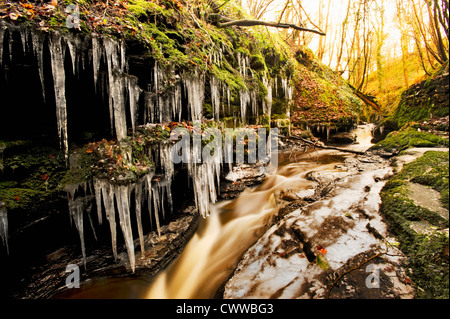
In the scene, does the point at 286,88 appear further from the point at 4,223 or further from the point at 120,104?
the point at 4,223

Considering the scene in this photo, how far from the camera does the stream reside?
240 cm

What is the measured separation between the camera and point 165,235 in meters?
4.18

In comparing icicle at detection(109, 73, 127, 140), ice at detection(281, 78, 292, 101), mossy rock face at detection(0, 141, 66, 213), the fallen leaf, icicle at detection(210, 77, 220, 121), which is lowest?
mossy rock face at detection(0, 141, 66, 213)

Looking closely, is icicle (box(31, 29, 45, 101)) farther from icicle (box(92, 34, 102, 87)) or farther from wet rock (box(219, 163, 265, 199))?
wet rock (box(219, 163, 265, 199))

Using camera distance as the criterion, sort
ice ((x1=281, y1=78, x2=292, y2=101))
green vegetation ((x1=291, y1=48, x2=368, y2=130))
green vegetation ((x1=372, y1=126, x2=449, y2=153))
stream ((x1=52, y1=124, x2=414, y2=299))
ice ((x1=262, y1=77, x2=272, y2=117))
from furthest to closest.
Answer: green vegetation ((x1=291, y1=48, x2=368, y2=130)), ice ((x1=281, y1=78, x2=292, y2=101)), ice ((x1=262, y1=77, x2=272, y2=117)), green vegetation ((x1=372, y1=126, x2=449, y2=153)), stream ((x1=52, y1=124, x2=414, y2=299))

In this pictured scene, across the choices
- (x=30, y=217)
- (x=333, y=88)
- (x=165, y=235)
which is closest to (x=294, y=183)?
(x=165, y=235)

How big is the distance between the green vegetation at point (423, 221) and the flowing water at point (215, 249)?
229 centimetres

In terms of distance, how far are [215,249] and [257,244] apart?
149 cm

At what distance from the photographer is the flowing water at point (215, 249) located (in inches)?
129

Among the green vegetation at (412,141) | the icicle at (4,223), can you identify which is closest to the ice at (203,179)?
the icicle at (4,223)

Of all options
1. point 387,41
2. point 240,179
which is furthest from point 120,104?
point 387,41

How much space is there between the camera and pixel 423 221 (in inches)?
90.7

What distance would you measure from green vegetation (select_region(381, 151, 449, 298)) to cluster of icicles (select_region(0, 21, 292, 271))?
3658mm

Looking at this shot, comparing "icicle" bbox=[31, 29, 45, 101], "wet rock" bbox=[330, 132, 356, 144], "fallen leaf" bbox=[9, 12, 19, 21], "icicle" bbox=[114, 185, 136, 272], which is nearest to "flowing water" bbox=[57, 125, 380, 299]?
"icicle" bbox=[114, 185, 136, 272]
